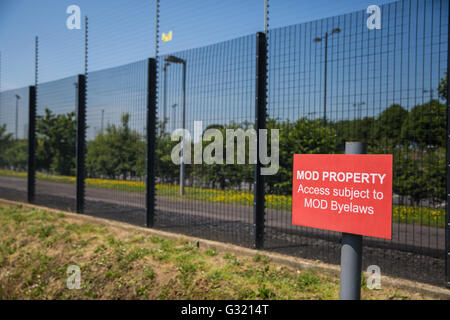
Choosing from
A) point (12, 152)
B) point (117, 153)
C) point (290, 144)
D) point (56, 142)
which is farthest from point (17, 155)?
point (290, 144)

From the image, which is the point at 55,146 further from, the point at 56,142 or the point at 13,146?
the point at 13,146

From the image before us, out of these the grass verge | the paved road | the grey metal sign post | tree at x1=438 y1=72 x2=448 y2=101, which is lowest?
the grass verge

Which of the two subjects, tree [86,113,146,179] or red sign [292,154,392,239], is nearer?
red sign [292,154,392,239]

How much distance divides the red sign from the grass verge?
1995 mm

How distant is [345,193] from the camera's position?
226 cm

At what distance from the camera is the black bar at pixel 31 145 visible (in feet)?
34.2

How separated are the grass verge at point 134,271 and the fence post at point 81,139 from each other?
50.3 inches

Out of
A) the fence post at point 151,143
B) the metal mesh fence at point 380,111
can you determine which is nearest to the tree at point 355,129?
the metal mesh fence at point 380,111

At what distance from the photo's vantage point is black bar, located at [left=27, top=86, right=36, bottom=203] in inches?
410

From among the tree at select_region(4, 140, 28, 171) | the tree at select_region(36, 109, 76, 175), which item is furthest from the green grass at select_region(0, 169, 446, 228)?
the tree at select_region(4, 140, 28, 171)

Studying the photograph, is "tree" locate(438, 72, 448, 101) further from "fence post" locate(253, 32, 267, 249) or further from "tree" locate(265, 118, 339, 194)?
"fence post" locate(253, 32, 267, 249)

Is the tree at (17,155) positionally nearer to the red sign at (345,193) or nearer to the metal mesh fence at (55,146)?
the metal mesh fence at (55,146)

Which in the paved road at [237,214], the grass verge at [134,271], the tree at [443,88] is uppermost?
the tree at [443,88]

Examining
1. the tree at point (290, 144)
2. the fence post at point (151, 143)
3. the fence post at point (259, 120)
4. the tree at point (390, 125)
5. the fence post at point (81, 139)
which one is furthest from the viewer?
the fence post at point (81, 139)
